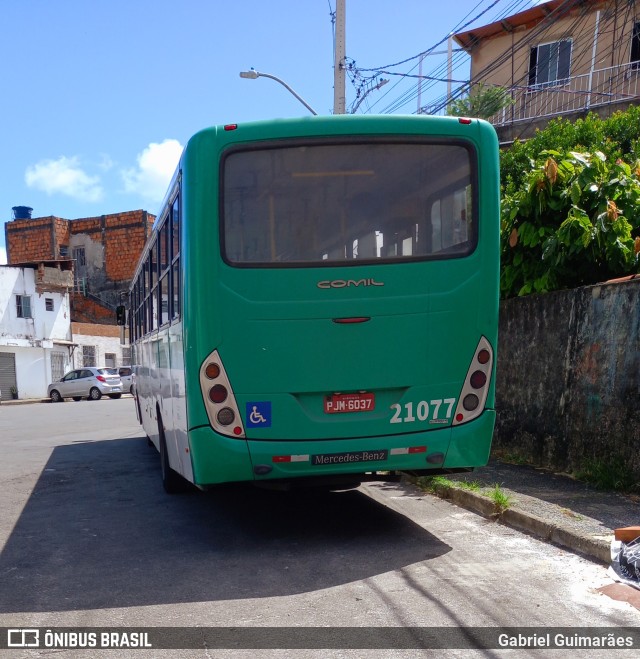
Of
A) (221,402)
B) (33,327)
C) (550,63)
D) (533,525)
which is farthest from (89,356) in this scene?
(533,525)

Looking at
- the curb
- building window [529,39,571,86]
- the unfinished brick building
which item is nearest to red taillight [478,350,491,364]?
the curb

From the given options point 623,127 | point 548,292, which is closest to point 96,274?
point 623,127

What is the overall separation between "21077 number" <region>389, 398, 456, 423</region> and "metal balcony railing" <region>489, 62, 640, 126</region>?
15990 millimetres

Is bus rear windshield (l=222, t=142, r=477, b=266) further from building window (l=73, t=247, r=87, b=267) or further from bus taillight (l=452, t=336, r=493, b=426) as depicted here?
building window (l=73, t=247, r=87, b=267)

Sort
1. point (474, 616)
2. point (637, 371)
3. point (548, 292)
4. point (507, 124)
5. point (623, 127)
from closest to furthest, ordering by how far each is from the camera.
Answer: point (474, 616) → point (637, 371) → point (548, 292) → point (623, 127) → point (507, 124)

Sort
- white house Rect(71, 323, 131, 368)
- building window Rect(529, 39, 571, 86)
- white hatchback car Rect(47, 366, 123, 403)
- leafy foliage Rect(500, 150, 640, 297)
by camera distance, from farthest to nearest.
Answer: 1. white house Rect(71, 323, 131, 368)
2. white hatchback car Rect(47, 366, 123, 403)
3. building window Rect(529, 39, 571, 86)
4. leafy foliage Rect(500, 150, 640, 297)

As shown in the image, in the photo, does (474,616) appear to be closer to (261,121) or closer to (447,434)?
(447,434)

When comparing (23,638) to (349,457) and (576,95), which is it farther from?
(576,95)

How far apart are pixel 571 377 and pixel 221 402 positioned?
14.2 feet

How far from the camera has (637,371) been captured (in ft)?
22.4

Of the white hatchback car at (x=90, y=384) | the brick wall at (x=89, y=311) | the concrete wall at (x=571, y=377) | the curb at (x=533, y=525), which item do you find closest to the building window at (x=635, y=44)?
the concrete wall at (x=571, y=377)

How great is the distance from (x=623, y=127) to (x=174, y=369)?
10946 mm

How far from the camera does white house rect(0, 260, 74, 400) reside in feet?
122

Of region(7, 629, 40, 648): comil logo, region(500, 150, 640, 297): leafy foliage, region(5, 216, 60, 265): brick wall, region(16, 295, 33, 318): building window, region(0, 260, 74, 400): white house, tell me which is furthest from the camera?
region(5, 216, 60, 265): brick wall
